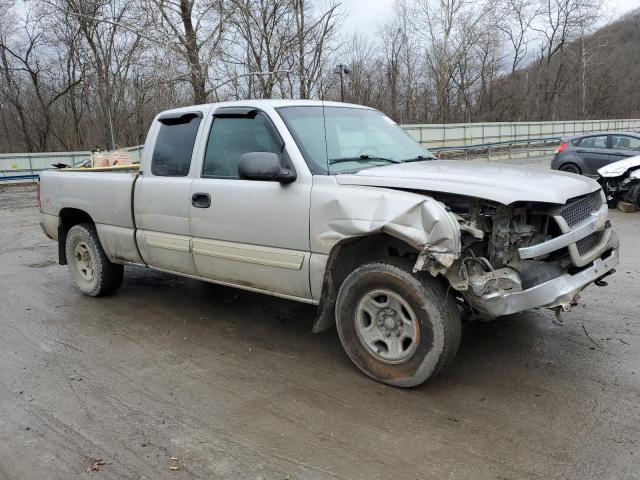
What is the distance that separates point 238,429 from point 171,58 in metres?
19.1

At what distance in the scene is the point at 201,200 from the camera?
438cm

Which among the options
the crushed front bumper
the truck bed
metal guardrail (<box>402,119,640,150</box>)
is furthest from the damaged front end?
metal guardrail (<box>402,119,640,150</box>)

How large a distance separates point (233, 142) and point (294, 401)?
7.13 ft

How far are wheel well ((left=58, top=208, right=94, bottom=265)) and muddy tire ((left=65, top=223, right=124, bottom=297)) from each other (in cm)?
15

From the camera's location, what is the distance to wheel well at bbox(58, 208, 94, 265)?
19.6 feet

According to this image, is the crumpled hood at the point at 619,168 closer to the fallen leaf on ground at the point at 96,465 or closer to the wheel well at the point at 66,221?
the wheel well at the point at 66,221

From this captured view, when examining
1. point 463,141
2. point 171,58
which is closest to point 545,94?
point 463,141

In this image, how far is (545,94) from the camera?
5462 centimetres

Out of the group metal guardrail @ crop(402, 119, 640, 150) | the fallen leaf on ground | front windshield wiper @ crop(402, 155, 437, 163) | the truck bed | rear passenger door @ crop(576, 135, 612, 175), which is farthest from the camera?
metal guardrail @ crop(402, 119, 640, 150)

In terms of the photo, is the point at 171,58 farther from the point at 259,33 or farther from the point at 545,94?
the point at 545,94

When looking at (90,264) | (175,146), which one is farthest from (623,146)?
(90,264)

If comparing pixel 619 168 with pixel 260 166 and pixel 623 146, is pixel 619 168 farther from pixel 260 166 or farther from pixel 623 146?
pixel 260 166

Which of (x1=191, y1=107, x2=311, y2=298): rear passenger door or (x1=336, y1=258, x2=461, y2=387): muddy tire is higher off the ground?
(x1=191, y1=107, x2=311, y2=298): rear passenger door

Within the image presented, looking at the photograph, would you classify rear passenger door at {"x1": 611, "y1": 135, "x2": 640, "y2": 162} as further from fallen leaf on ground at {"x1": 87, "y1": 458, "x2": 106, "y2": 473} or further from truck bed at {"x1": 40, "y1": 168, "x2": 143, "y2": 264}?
fallen leaf on ground at {"x1": 87, "y1": 458, "x2": 106, "y2": 473}
